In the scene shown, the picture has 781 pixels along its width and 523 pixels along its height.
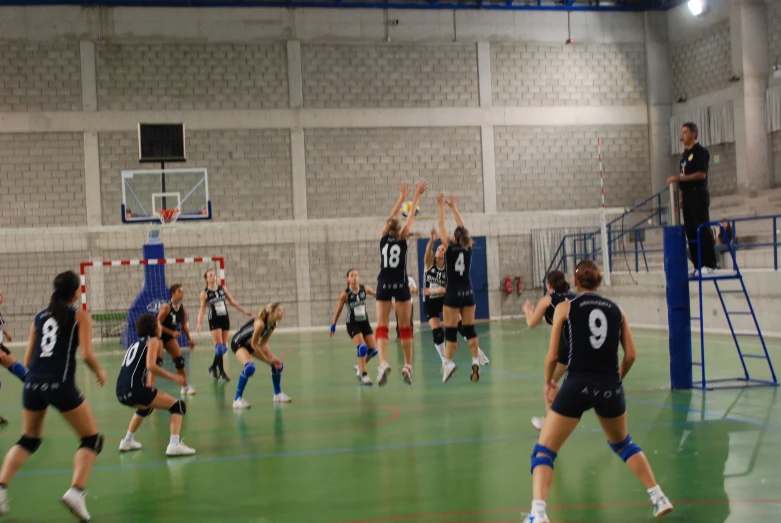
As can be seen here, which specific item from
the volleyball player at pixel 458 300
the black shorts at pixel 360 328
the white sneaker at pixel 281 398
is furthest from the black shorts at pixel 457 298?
the white sneaker at pixel 281 398

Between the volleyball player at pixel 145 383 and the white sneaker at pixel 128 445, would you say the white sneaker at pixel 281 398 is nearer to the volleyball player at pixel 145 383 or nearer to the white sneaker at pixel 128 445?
the white sneaker at pixel 128 445

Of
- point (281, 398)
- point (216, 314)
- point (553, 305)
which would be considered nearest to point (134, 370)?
point (281, 398)

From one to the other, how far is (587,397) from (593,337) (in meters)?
0.38

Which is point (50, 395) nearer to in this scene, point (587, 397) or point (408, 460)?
point (408, 460)

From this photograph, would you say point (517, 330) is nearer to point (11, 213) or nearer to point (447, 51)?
point (447, 51)

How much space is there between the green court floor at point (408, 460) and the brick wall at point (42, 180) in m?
14.3

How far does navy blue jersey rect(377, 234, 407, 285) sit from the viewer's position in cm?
1111

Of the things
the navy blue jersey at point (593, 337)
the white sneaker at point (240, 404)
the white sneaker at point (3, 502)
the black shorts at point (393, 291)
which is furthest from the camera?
the white sneaker at point (240, 404)

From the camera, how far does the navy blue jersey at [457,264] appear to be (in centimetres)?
1184

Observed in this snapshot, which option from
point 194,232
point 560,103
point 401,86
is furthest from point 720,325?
point 194,232

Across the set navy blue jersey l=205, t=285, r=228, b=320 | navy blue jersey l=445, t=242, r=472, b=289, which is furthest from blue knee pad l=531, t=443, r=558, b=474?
navy blue jersey l=205, t=285, r=228, b=320

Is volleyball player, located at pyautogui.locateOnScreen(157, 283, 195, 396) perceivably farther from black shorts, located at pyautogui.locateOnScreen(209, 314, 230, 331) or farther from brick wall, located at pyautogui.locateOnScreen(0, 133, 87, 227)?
brick wall, located at pyautogui.locateOnScreen(0, 133, 87, 227)

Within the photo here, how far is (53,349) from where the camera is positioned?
20.7 feet

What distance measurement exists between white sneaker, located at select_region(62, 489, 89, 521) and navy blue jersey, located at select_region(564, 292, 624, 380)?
11.7ft
